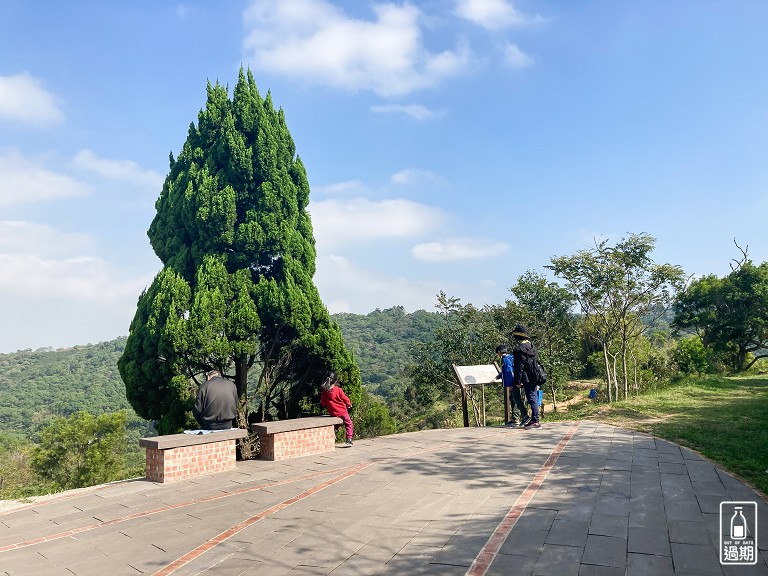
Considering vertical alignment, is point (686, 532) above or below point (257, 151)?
below

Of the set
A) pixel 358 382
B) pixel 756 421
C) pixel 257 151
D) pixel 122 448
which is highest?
pixel 257 151

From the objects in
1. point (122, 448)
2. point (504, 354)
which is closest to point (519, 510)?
point (504, 354)

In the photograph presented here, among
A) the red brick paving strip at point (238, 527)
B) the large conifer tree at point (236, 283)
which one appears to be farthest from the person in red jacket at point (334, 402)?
the large conifer tree at point (236, 283)

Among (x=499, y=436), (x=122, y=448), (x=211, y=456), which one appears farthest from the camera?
(x=122, y=448)

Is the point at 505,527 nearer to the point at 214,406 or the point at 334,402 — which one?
the point at 214,406

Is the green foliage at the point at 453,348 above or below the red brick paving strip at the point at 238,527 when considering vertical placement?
above

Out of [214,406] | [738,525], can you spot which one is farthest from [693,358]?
[214,406]

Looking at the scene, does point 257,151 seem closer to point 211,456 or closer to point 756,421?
point 211,456

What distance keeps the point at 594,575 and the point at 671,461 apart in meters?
4.08

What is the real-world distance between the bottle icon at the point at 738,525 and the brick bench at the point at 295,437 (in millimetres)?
5936

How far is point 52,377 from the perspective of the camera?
6656 centimetres

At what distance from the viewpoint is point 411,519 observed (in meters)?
5.04

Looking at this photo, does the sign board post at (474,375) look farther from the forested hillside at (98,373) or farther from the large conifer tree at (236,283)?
the forested hillside at (98,373)

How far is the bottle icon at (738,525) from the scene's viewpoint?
4281mm
